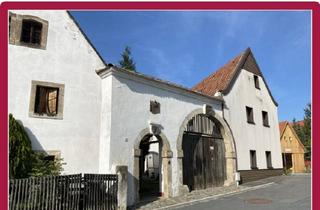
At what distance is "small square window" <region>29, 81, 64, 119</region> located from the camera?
10.5 metres

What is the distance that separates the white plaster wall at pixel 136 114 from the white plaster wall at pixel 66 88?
3.32 feet

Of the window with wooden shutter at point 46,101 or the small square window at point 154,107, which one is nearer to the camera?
the window with wooden shutter at point 46,101

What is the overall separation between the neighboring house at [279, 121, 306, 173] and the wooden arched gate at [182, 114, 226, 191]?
1925 centimetres

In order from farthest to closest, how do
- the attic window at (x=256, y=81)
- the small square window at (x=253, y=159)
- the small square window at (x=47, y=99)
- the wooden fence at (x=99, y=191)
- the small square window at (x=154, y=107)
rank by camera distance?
the attic window at (x=256, y=81), the small square window at (x=253, y=159), the small square window at (x=154, y=107), the small square window at (x=47, y=99), the wooden fence at (x=99, y=191)

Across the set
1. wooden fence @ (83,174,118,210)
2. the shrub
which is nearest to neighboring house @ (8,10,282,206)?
the shrub

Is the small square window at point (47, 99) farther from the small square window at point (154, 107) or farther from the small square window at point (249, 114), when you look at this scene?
the small square window at point (249, 114)

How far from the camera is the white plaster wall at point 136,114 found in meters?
10.9

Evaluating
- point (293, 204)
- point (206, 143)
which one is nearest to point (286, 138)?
point (206, 143)

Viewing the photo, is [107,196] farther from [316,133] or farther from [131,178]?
[316,133]

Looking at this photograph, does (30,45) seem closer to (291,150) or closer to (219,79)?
(219,79)

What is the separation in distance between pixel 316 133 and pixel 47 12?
1074cm

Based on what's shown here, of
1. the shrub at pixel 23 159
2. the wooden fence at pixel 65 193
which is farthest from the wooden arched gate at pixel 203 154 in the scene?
the shrub at pixel 23 159

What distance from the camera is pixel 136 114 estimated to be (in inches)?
465

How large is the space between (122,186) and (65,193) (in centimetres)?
198
